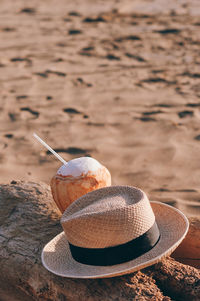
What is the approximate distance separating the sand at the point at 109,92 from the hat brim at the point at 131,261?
1.00 m

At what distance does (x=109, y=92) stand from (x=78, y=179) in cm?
311

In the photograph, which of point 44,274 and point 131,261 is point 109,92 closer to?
point 44,274

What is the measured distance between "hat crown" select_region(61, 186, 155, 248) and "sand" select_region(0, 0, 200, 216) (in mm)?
1275

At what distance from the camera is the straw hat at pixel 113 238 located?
1931mm

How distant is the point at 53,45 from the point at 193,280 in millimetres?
5304

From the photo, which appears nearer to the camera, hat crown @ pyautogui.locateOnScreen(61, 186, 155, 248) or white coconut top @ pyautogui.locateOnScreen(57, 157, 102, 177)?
hat crown @ pyautogui.locateOnScreen(61, 186, 155, 248)

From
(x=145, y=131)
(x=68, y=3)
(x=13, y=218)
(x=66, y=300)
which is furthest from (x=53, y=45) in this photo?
(x=66, y=300)

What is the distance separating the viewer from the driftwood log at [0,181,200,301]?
204 centimetres

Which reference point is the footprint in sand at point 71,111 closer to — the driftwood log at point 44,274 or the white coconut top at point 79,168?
the driftwood log at point 44,274

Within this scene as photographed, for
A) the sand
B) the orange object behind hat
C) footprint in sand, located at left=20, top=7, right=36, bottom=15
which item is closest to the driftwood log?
the orange object behind hat

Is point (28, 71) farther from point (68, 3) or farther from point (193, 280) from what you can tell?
point (193, 280)

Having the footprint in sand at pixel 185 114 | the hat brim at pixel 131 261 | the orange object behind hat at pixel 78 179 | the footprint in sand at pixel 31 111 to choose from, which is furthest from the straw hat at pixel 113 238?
the footprint in sand at pixel 31 111

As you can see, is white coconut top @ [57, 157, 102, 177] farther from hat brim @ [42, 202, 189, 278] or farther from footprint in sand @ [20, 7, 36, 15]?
footprint in sand @ [20, 7, 36, 15]

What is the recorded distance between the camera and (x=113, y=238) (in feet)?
6.38
